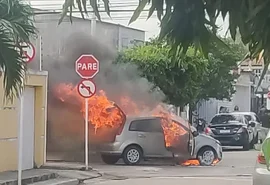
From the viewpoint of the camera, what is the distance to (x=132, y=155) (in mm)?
19047

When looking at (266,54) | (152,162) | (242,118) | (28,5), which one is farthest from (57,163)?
(266,54)

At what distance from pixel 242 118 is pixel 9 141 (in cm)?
1561

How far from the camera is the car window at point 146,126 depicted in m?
19.1

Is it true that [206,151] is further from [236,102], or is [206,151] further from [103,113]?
[236,102]

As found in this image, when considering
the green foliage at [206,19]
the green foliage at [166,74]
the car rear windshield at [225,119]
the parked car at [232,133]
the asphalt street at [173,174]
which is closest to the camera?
the green foliage at [206,19]

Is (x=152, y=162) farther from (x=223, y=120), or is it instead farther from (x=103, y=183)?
(x=223, y=120)

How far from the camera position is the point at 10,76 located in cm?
779

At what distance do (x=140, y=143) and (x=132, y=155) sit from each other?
0.41 meters

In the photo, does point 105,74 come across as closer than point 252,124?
Yes

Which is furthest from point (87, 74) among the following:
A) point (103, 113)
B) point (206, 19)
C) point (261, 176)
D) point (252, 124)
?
point (206, 19)

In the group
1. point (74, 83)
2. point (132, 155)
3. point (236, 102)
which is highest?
point (74, 83)

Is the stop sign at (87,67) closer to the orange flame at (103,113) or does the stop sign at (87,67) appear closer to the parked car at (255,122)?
the orange flame at (103,113)

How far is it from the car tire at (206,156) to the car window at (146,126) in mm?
1672

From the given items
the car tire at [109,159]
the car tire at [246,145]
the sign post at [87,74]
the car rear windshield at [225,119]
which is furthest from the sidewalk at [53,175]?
the car rear windshield at [225,119]
